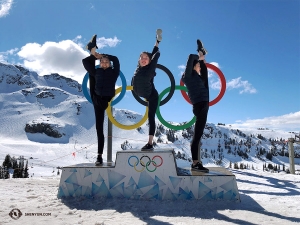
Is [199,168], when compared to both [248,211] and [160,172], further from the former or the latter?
[248,211]

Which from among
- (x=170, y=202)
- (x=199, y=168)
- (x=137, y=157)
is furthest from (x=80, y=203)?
(x=199, y=168)

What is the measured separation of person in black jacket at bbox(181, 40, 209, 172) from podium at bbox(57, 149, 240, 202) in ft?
1.69

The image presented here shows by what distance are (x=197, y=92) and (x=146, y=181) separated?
196 centimetres

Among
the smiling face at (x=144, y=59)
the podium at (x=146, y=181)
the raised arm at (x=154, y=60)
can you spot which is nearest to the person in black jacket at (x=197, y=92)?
the podium at (x=146, y=181)

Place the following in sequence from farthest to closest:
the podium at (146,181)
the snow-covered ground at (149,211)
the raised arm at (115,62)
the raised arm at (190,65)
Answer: the raised arm at (115,62) → the raised arm at (190,65) → the podium at (146,181) → the snow-covered ground at (149,211)

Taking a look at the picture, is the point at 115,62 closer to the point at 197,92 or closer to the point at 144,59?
the point at 144,59

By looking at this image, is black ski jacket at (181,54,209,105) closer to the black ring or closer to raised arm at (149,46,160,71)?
raised arm at (149,46,160,71)

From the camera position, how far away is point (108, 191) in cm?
461

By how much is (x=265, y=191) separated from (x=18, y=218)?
5.21 meters

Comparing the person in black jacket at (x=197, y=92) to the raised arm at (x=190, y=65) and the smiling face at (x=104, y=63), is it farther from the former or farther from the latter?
the smiling face at (x=104, y=63)

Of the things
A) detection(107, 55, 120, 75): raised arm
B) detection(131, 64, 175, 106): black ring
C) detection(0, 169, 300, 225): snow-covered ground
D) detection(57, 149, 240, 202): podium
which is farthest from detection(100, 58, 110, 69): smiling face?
detection(0, 169, 300, 225): snow-covered ground

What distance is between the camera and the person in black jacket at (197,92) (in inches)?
188

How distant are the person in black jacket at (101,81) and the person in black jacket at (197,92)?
153 centimetres

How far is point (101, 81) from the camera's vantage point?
513 cm
